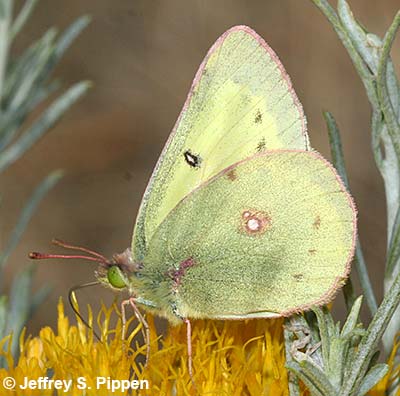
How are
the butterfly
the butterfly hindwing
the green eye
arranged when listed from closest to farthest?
1. the butterfly hindwing
2. the butterfly
3. the green eye

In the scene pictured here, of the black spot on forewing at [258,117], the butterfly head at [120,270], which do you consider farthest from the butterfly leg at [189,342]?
the black spot on forewing at [258,117]

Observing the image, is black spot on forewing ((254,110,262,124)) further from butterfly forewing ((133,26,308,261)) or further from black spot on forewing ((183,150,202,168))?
black spot on forewing ((183,150,202,168))

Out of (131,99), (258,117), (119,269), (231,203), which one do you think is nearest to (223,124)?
(258,117)

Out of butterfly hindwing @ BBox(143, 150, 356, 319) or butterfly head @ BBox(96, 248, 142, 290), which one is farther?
butterfly head @ BBox(96, 248, 142, 290)

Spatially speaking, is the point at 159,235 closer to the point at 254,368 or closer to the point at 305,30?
the point at 254,368

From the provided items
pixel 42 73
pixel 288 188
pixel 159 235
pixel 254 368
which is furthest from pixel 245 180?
pixel 42 73

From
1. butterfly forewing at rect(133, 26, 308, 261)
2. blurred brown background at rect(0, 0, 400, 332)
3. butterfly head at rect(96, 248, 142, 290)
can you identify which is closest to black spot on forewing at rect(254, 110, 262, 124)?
butterfly forewing at rect(133, 26, 308, 261)

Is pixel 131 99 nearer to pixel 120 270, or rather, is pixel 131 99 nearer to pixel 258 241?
pixel 120 270
